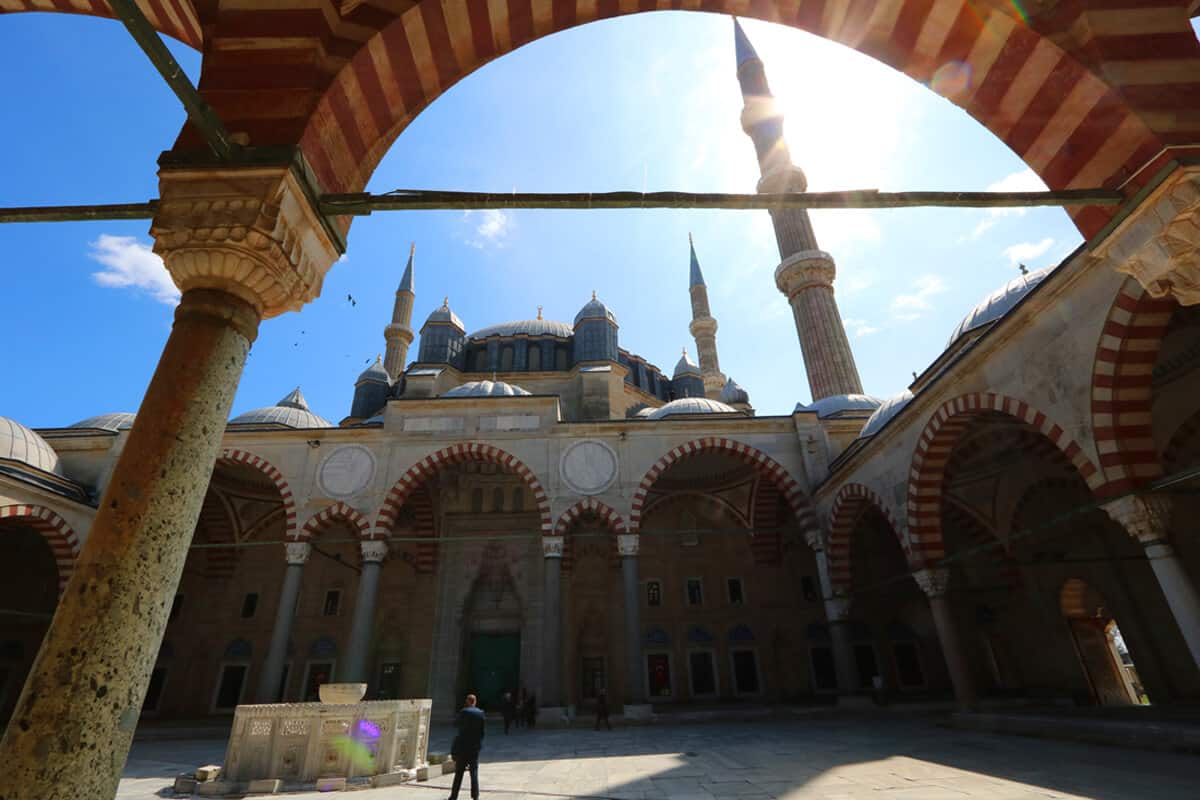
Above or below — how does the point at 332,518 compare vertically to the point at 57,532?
above

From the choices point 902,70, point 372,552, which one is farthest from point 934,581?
point 372,552

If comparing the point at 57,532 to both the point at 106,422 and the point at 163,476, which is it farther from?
the point at 163,476

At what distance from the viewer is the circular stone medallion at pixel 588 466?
13.7 metres

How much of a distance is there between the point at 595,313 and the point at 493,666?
12.6 metres

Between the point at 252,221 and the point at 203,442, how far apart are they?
1009 mm

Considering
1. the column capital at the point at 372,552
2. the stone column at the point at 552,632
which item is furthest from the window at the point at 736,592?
the column capital at the point at 372,552

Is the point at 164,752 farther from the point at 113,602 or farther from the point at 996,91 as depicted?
the point at 996,91

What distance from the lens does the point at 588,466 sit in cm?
1394

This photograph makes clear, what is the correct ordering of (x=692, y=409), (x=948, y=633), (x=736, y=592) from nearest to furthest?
(x=948, y=633), (x=736, y=592), (x=692, y=409)

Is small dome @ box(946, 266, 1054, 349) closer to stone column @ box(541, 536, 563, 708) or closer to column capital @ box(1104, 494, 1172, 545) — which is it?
column capital @ box(1104, 494, 1172, 545)

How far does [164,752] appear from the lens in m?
9.10

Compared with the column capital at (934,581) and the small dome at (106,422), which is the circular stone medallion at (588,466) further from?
the small dome at (106,422)

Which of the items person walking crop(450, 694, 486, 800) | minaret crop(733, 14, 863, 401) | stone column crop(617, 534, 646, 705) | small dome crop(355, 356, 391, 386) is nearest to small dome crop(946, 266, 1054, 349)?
minaret crop(733, 14, 863, 401)

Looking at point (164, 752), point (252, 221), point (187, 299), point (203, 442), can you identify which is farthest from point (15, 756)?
point (164, 752)
